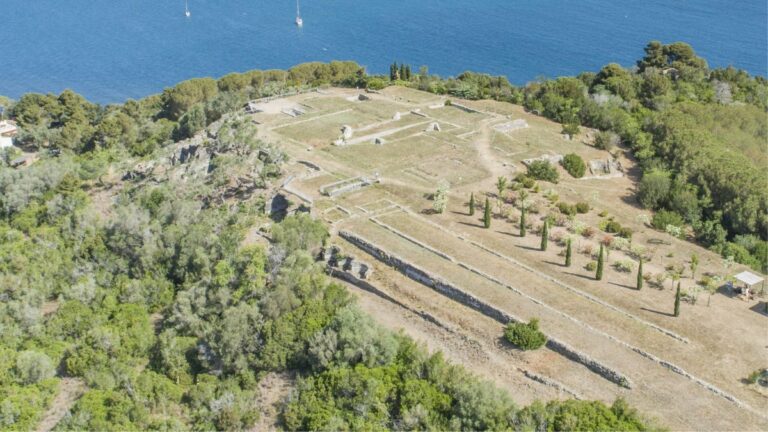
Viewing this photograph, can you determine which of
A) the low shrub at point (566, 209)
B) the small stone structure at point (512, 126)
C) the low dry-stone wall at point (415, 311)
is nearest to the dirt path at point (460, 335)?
the low dry-stone wall at point (415, 311)

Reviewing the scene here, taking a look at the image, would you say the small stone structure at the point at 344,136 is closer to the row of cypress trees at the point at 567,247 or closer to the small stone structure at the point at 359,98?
the small stone structure at the point at 359,98

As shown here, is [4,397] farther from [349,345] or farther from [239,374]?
[349,345]

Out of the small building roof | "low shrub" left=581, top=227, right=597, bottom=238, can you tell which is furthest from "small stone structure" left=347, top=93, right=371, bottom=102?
the small building roof

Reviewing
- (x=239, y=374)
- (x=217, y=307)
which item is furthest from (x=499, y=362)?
(x=217, y=307)

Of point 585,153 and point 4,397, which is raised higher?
point 585,153

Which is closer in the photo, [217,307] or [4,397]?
[4,397]

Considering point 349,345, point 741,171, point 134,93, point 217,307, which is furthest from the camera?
point 134,93

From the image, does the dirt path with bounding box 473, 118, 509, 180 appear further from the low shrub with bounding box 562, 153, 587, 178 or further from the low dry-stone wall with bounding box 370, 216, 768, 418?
the low dry-stone wall with bounding box 370, 216, 768, 418
